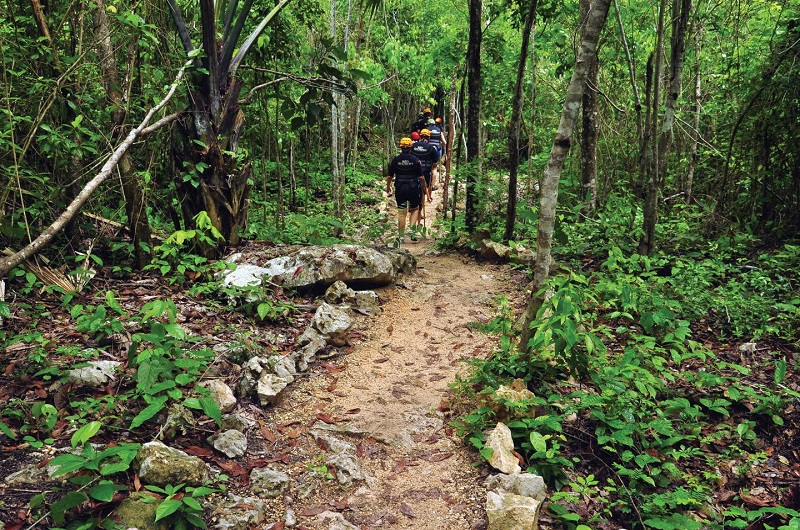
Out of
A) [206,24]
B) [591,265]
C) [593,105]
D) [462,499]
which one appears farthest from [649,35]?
[462,499]

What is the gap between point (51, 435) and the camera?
11.5 feet

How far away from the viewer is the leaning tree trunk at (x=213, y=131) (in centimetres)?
662

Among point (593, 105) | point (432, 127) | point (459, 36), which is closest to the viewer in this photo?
point (593, 105)

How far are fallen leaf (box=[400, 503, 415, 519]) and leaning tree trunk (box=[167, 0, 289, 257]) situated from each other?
4459 mm

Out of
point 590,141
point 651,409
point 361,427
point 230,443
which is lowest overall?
point 361,427

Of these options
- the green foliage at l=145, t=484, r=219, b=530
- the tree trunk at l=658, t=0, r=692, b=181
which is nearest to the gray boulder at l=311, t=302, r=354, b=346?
the green foliage at l=145, t=484, r=219, b=530

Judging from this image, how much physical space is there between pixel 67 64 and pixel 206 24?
175 centimetres

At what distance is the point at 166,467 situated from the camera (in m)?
3.21

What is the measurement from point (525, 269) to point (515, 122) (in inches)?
100.0

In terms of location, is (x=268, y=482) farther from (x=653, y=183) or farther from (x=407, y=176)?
(x=407, y=176)

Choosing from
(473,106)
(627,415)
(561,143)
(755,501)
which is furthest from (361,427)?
(473,106)

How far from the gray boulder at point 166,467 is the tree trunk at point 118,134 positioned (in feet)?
10.8

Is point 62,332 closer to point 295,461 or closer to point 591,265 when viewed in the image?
point 295,461

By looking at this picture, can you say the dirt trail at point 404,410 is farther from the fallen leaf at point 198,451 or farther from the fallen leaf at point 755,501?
the fallen leaf at point 755,501
